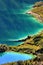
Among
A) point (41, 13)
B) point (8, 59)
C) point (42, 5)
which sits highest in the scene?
point (42, 5)

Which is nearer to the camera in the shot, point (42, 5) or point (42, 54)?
point (42, 54)

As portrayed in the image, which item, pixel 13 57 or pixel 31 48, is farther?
pixel 31 48

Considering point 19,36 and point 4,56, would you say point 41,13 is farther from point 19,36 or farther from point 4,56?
point 4,56

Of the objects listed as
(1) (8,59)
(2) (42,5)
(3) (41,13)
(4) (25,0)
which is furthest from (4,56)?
(4) (25,0)

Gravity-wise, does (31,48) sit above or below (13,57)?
above

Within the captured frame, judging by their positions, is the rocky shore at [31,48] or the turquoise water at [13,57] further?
the rocky shore at [31,48]

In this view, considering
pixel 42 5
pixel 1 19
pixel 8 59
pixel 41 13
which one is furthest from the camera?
pixel 42 5

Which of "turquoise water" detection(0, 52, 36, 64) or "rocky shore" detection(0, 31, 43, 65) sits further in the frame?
"rocky shore" detection(0, 31, 43, 65)

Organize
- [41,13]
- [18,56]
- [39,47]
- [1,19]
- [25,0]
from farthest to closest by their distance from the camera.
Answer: [25,0], [41,13], [1,19], [39,47], [18,56]
